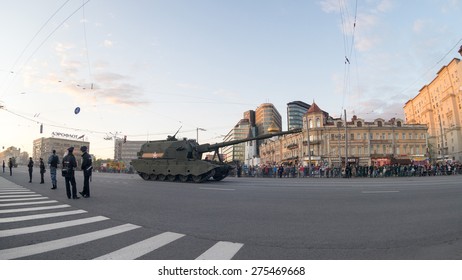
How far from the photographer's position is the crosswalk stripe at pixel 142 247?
326 centimetres

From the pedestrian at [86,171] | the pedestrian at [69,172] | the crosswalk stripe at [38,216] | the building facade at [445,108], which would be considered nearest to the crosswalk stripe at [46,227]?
the crosswalk stripe at [38,216]

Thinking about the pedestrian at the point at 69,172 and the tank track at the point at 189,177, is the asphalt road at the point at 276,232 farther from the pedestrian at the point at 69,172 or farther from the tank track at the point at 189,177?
the tank track at the point at 189,177

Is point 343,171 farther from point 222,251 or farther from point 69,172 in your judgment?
point 222,251

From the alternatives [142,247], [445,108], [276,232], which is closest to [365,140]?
[445,108]

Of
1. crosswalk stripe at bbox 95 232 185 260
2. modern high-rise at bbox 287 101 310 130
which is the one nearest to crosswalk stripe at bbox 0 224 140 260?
crosswalk stripe at bbox 95 232 185 260

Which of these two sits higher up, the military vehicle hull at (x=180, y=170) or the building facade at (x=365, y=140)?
the building facade at (x=365, y=140)

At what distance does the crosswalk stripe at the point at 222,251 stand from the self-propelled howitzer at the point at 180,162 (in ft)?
42.9

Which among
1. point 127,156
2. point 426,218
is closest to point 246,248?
point 426,218

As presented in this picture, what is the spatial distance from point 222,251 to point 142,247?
1.11 metres

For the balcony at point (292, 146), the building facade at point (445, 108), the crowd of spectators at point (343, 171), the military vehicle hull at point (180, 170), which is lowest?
the crowd of spectators at point (343, 171)

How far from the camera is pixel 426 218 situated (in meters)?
5.58

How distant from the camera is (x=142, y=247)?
361 cm

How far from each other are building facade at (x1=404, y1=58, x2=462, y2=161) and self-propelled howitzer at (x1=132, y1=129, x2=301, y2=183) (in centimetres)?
5802
